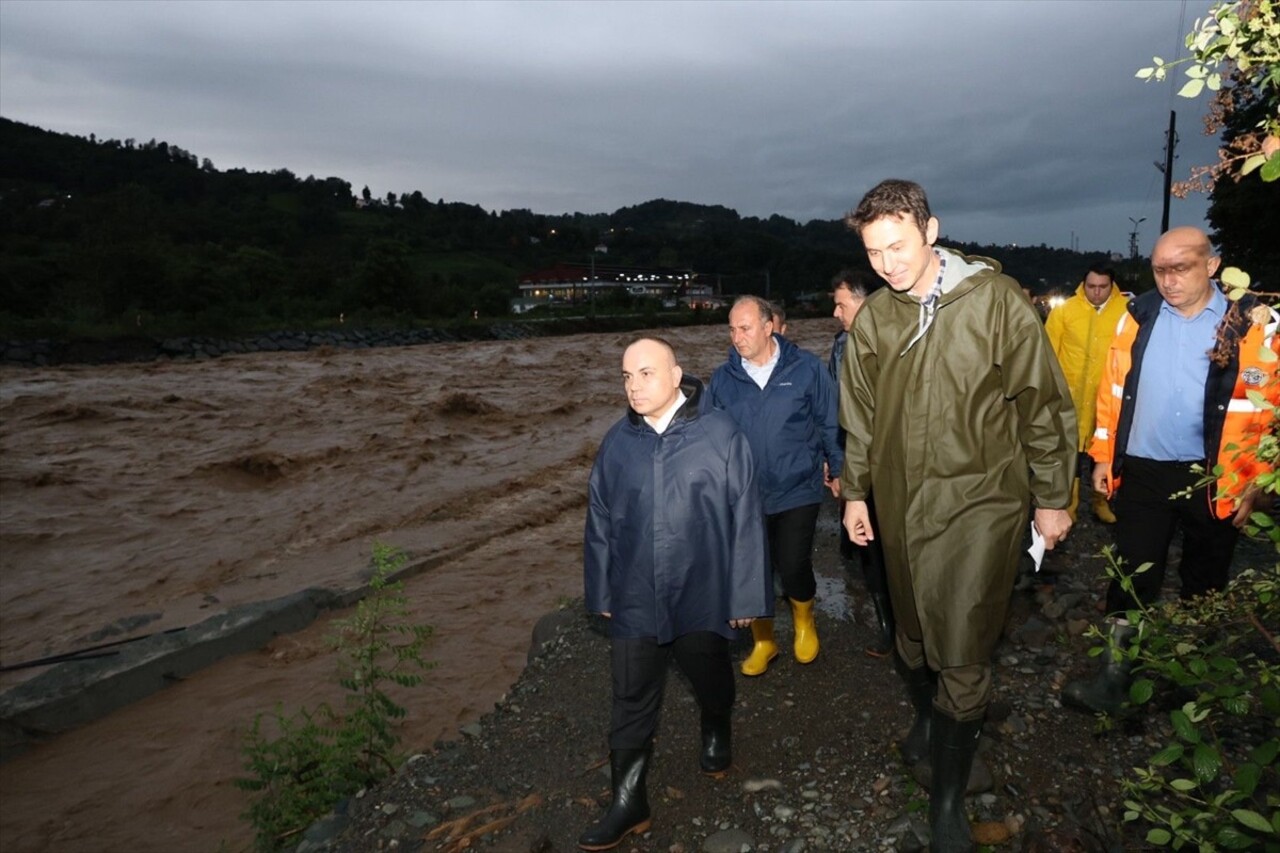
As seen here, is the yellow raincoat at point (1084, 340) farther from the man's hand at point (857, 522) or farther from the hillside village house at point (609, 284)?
the hillside village house at point (609, 284)

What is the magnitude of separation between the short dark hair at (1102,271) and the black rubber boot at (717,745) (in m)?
4.92

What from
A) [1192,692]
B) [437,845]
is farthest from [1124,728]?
[437,845]

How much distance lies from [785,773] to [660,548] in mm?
1311

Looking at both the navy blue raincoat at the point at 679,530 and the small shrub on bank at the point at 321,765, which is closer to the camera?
the navy blue raincoat at the point at 679,530

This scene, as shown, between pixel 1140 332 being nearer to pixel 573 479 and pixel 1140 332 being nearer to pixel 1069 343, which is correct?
pixel 1069 343

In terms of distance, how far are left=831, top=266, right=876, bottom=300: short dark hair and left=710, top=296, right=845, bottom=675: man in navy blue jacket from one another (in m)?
0.49

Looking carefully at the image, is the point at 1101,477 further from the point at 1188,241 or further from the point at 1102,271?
the point at 1102,271

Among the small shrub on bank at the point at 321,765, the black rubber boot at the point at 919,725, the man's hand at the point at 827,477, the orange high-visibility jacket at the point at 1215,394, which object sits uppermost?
the orange high-visibility jacket at the point at 1215,394

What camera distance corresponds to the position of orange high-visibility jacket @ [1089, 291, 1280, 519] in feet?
9.95

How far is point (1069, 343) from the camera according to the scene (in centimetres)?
639

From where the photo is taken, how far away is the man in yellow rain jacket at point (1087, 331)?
583 centimetres

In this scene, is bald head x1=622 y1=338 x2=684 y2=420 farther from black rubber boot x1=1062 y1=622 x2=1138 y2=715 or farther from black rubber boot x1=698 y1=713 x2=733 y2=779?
black rubber boot x1=1062 y1=622 x2=1138 y2=715

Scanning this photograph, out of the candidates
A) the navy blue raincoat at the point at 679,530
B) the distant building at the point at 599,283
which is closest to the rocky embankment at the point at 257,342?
the navy blue raincoat at the point at 679,530

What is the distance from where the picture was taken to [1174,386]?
3.43m
